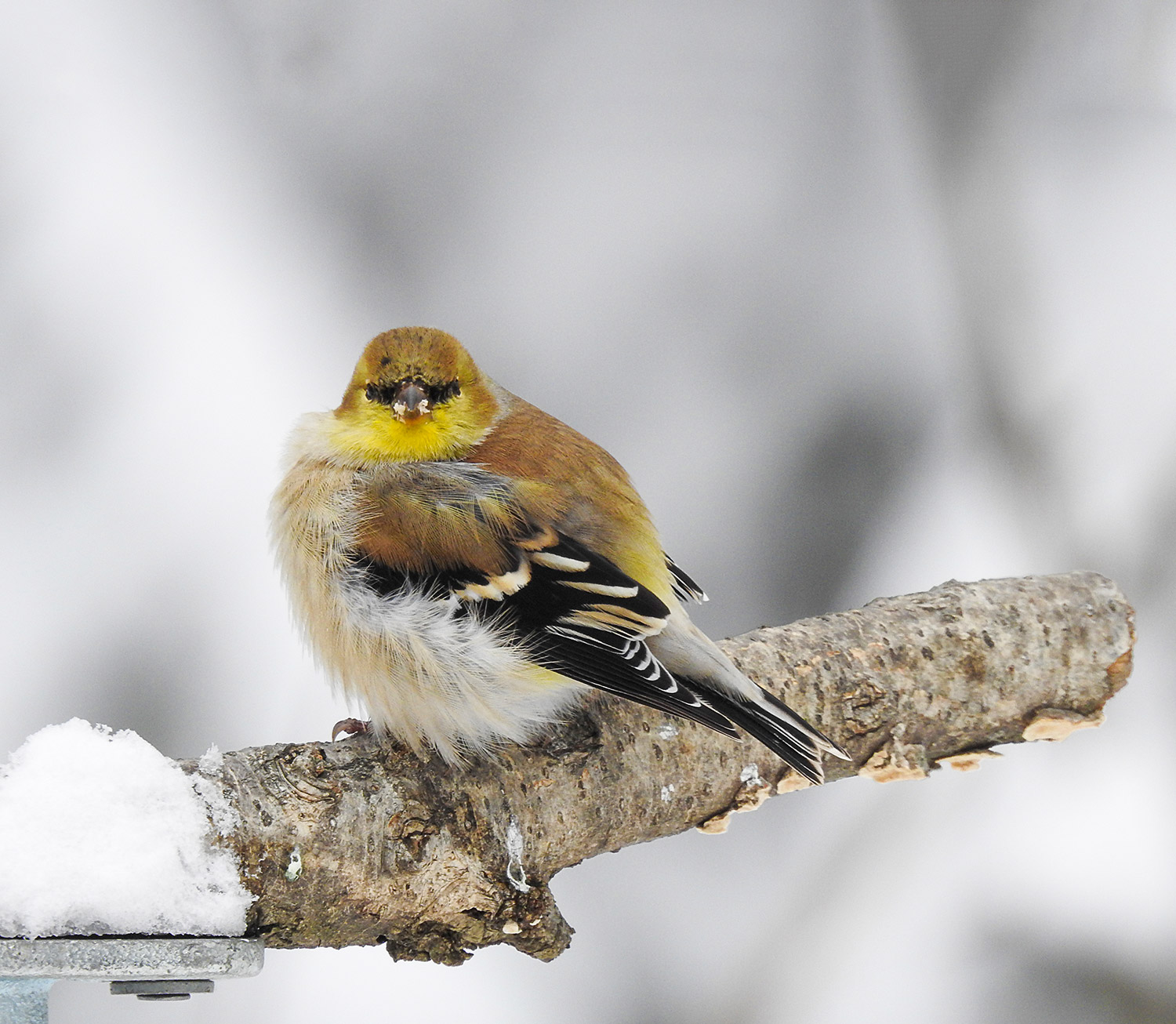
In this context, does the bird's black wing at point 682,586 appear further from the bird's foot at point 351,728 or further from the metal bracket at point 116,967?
the metal bracket at point 116,967

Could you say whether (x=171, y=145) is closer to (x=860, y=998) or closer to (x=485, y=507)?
(x=485, y=507)

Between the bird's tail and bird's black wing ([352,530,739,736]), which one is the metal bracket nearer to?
bird's black wing ([352,530,739,736])

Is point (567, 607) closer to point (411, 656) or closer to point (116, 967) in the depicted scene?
point (411, 656)

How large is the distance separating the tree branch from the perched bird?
12 centimetres

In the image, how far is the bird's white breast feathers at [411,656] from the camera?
6.14 ft

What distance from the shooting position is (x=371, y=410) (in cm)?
216

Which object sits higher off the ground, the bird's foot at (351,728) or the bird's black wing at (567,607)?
the bird's black wing at (567,607)

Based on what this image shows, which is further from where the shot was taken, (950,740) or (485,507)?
(950,740)

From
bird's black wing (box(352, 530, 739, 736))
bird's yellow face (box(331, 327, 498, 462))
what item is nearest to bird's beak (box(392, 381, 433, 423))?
bird's yellow face (box(331, 327, 498, 462))

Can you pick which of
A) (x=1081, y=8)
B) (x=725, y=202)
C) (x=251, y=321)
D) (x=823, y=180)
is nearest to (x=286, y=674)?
(x=251, y=321)

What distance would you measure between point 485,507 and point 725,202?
192 cm

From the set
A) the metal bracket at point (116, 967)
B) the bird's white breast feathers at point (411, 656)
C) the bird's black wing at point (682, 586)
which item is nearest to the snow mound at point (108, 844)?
the metal bracket at point (116, 967)

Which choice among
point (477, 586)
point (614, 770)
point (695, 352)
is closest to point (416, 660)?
point (477, 586)

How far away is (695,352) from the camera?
11.0 feet
